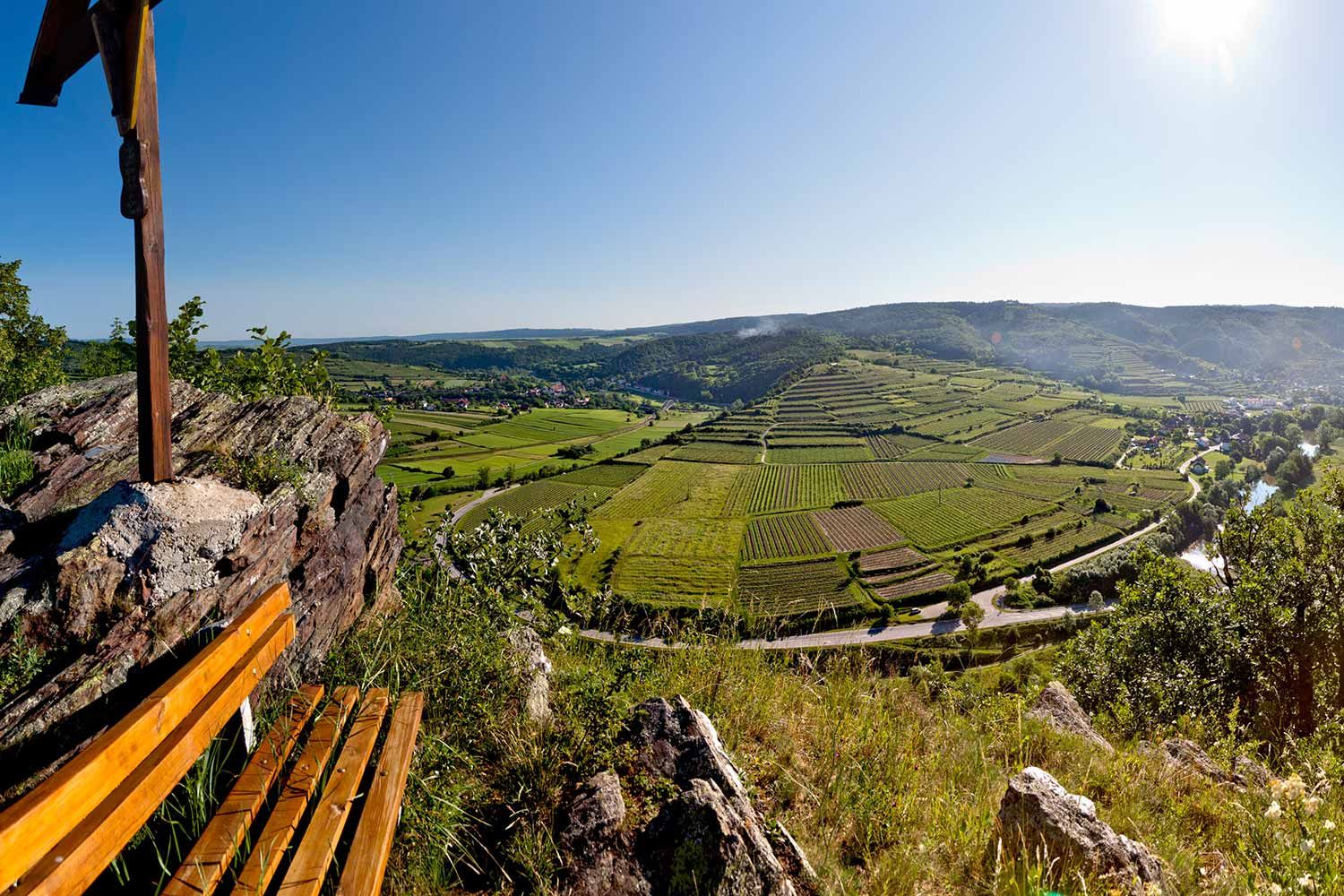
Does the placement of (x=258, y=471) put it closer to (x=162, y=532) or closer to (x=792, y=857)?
(x=162, y=532)

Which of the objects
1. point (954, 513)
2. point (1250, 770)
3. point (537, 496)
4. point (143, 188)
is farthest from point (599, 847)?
point (954, 513)

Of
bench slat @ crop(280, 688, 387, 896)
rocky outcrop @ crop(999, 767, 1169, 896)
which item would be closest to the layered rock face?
bench slat @ crop(280, 688, 387, 896)

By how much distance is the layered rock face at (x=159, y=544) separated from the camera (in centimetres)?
291

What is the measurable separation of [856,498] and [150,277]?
298 ft

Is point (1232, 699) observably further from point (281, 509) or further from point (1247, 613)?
point (281, 509)

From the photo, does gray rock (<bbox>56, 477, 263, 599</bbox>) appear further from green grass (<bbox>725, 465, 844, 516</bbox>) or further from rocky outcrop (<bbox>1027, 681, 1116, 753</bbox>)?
green grass (<bbox>725, 465, 844, 516</bbox>)

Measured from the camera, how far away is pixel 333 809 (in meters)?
2.55

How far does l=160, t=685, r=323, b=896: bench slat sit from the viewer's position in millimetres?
2160

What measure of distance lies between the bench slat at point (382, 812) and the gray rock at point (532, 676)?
2.83 feet

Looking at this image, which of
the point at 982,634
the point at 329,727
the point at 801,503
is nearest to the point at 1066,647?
the point at 329,727

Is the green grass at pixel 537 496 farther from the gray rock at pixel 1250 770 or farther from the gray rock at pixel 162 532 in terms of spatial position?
the gray rock at pixel 162 532

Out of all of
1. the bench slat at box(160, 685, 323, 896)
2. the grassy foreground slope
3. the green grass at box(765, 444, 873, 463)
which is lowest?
the green grass at box(765, 444, 873, 463)

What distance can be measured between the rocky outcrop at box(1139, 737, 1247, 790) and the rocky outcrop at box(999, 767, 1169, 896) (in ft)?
5.96

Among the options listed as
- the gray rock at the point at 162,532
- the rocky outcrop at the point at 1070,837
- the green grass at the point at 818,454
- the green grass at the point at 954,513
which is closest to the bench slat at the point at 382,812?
the gray rock at the point at 162,532
